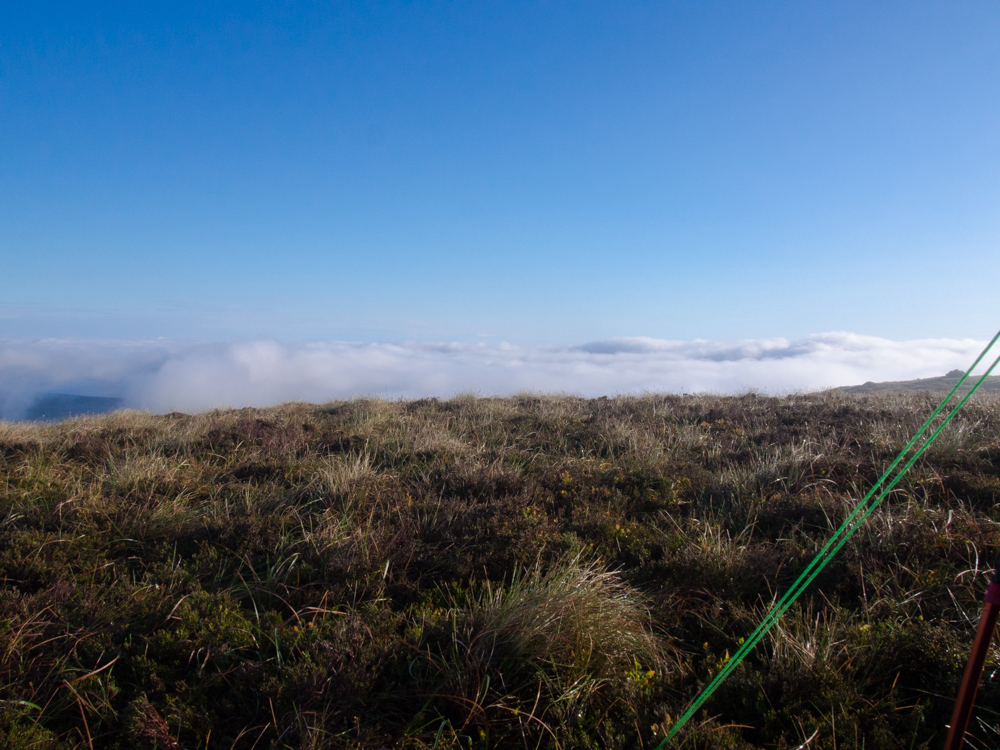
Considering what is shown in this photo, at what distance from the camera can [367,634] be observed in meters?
3.21

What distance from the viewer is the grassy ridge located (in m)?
2.64

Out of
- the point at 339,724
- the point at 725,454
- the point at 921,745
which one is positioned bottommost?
the point at 339,724

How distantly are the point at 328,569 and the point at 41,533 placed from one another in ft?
8.02

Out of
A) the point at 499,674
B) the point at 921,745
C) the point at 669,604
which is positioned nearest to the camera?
the point at 921,745

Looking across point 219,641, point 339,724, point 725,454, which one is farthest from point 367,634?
point 725,454

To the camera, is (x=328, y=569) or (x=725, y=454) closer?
(x=328, y=569)

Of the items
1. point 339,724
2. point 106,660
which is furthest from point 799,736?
point 106,660

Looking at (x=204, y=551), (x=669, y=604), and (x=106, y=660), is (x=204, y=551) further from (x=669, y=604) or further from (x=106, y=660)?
(x=669, y=604)

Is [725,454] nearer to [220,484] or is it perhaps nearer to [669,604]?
[669,604]

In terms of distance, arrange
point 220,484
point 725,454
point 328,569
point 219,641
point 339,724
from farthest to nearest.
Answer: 1. point 725,454
2. point 220,484
3. point 328,569
4. point 219,641
5. point 339,724

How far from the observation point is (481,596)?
353 centimetres

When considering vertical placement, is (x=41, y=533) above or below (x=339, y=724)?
above

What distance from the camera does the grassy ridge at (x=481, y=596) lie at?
2.64 m

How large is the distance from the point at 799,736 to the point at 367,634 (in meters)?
2.33
